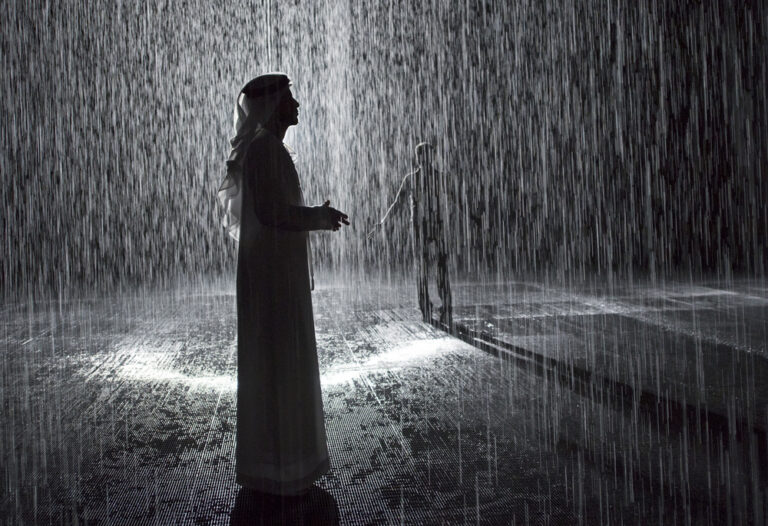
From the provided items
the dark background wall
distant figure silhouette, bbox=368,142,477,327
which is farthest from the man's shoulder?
the dark background wall

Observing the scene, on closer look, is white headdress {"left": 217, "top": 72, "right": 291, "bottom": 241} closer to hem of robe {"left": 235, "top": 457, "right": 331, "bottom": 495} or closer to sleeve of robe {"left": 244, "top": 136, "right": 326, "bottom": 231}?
sleeve of robe {"left": 244, "top": 136, "right": 326, "bottom": 231}

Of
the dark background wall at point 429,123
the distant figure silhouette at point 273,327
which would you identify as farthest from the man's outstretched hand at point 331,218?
the dark background wall at point 429,123

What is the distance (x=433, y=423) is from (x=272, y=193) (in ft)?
4.74

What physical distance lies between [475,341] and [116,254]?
36.2 ft

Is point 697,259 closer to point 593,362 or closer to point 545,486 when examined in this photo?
point 593,362

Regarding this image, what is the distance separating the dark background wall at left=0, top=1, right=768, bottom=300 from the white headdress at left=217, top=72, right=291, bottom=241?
7.78m

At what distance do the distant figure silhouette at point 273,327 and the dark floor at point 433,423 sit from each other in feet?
0.54

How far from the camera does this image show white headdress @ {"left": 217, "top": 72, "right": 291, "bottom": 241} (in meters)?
2.08

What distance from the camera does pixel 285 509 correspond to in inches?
80.4

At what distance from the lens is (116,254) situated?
543 inches

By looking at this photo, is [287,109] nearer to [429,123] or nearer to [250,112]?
[250,112]

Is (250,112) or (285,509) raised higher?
(250,112)

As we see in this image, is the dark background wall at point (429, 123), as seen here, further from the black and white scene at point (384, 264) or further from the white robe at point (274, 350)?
the white robe at point (274, 350)

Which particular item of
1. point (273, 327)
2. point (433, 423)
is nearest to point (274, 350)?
point (273, 327)
